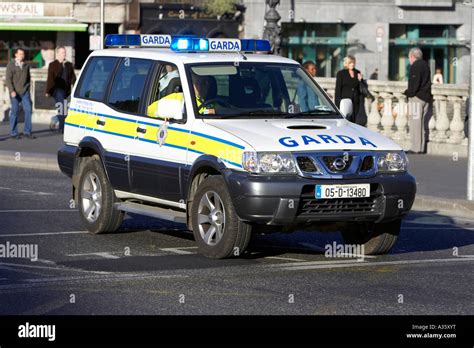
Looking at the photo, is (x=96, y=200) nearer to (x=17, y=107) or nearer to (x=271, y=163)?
(x=271, y=163)

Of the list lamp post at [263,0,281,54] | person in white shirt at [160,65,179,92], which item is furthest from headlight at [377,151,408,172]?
lamp post at [263,0,281,54]

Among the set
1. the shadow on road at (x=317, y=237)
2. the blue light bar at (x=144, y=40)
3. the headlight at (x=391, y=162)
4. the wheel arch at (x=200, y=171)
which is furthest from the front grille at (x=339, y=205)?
the blue light bar at (x=144, y=40)

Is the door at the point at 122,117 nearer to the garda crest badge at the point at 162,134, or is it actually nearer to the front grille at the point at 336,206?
the garda crest badge at the point at 162,134

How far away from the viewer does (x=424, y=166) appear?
23297 millimetres

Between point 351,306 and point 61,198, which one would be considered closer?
point 351,306

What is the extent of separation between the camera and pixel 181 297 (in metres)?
10.6

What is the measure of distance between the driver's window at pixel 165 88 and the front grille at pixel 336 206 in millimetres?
1831

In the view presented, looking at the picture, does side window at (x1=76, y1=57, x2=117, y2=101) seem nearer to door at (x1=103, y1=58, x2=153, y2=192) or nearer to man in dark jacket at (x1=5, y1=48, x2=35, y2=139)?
door at (x1=103, y1=58, x2=153, y2=192)

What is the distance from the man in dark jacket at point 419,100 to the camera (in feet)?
82.6

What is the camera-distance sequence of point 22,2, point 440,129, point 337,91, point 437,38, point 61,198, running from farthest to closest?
point 437,38 < point 22,2 < point 440,129 < point 337,91 < point 61,198

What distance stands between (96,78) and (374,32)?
1633 inches

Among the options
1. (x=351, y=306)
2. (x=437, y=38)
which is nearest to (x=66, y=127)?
(x=351, y=306)
